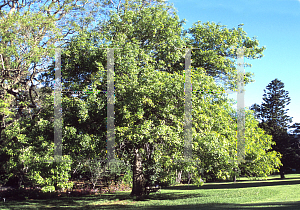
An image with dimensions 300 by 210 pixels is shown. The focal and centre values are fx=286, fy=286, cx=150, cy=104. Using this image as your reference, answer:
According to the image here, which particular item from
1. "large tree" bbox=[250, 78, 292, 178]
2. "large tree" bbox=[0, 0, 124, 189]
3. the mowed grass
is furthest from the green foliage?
"large tree" bbox=[0, 0, 124, 189]

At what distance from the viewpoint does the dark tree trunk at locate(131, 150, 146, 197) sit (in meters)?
16.6

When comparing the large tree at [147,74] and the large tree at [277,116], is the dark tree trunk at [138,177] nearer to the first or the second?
the large tree at [147,74]

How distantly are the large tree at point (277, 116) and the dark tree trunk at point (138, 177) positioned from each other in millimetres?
30390

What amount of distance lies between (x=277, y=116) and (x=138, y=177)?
36804mm

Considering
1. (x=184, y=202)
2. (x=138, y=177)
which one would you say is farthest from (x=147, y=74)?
(x=184, y=202)

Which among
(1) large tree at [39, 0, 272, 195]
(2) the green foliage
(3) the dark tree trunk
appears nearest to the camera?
(1) large tree at [39, 0, 272, 195]

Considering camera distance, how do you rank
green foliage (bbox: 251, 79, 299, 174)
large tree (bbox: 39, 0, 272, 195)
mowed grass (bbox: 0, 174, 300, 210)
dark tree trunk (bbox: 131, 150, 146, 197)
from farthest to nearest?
green foliage (bbox: 251, 79, 299, 174) < dark tree trunk (bbox: 131, 150, 146, 197) < mowed grass (bbox: 0, 174, 300, 210) < large tree (bbox: 39, 0, 272, 195)

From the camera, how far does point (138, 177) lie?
57.8 feet

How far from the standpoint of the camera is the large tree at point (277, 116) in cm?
4241

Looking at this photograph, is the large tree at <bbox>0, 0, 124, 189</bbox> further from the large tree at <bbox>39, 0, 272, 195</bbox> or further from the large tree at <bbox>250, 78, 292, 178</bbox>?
the large tree at <bbox>250, 78, 292, 178</bbox>

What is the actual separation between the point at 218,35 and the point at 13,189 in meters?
18.7

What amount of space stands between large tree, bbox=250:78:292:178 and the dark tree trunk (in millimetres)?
30390

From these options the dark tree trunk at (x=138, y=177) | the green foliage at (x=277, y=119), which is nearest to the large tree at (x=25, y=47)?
the dark tree trunk at (x=138, y=177)

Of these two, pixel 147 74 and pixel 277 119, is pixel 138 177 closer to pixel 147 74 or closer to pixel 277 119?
pixel 147 74
